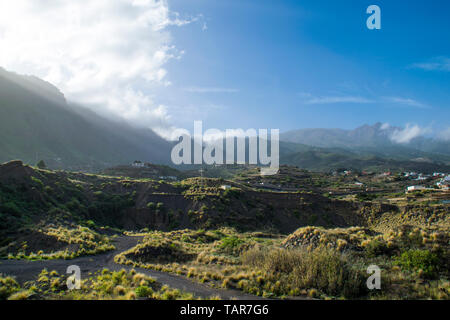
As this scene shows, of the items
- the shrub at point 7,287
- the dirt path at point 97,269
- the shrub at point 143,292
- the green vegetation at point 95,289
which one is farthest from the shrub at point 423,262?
the shrub at point 7,287

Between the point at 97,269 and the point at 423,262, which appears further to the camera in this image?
the point at 97,269

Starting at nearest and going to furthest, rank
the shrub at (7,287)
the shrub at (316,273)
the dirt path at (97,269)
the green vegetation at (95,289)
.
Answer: the green vegetation at (95,289), the shrub at (7,287), the shrub at (316,273), the dirt path at (97,269)

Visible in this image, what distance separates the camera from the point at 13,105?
138125mm

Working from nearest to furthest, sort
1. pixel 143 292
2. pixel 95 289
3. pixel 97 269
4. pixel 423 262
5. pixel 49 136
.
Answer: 1. pixel 143 292
2. pixel 95 289
3. pixel 423 262
4. pixel 97 269
5. pixel 49 136

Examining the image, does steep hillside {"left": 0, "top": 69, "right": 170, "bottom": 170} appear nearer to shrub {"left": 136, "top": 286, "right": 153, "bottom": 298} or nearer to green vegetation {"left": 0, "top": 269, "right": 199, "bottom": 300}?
green vegetation {"left": 0, "top": 269, "right": 199, "bottom": 300}

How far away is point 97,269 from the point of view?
1530 centimetres

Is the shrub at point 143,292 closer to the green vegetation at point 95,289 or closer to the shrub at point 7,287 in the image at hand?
the green vegetation at point 95,289

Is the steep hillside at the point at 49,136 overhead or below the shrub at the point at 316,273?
overhead

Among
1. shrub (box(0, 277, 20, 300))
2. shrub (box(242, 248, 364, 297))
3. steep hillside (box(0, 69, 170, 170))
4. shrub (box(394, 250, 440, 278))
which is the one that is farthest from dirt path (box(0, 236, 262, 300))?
steep hillside (box(0, 69, 170, 170))

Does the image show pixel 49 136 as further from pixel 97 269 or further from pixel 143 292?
Result: pixel 143 292

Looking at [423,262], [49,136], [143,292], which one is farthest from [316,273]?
[49,136]

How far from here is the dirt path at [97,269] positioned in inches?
445

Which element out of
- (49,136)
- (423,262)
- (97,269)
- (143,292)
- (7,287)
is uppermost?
(49,136)
